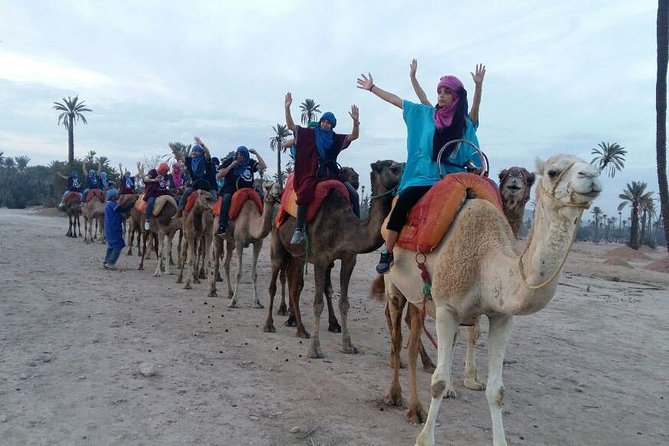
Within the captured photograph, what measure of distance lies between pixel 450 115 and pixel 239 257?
22.4 feet

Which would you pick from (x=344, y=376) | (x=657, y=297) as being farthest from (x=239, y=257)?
(x=657, y=297)

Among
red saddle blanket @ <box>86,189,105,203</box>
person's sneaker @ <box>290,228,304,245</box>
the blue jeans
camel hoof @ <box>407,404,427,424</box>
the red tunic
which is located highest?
the red tunic

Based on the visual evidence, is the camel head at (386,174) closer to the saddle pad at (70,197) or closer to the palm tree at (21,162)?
the saddle pad at (70,197)

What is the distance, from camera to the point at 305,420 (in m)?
4.80

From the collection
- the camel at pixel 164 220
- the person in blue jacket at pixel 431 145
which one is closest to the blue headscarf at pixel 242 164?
the camel at pixel 164 220

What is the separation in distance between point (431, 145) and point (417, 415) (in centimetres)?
266

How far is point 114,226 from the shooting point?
15.1 m

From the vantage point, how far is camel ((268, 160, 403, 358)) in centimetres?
615

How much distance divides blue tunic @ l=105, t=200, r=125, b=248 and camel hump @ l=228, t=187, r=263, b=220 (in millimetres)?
5295

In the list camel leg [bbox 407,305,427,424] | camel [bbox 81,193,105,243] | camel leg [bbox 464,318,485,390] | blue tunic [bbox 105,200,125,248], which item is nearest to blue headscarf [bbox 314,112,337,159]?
camel leg [bbox 407,305,427,424]

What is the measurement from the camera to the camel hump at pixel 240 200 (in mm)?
10922

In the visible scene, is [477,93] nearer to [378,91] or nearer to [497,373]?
[378,91]

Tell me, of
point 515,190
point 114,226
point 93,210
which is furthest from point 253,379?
point 93,210

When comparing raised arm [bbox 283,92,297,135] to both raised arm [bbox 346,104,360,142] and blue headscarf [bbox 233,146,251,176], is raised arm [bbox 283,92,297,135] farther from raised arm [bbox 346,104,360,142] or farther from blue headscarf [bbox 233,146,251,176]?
blue headscarf [bbox 233,146,251,176]
